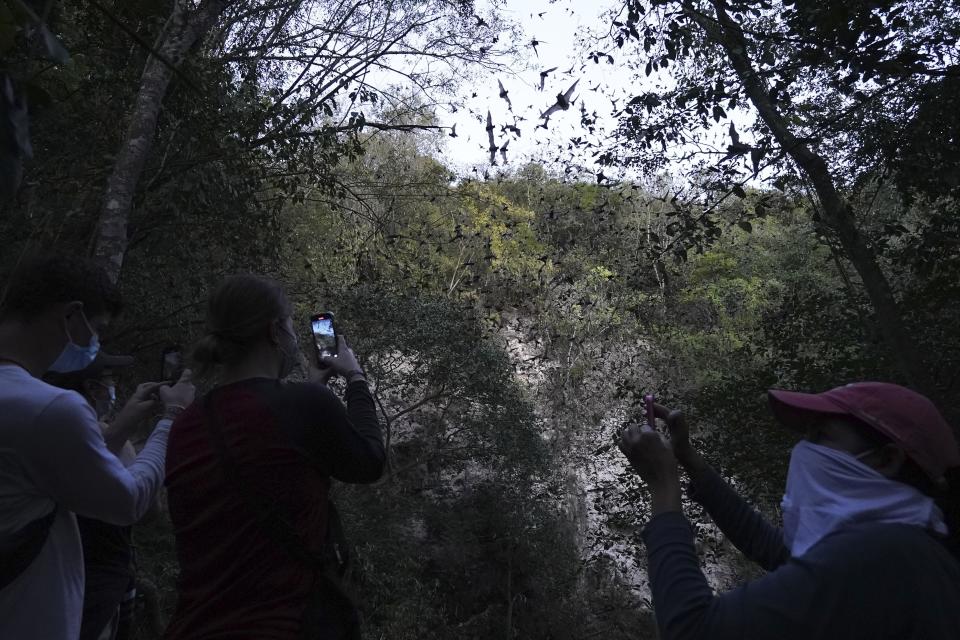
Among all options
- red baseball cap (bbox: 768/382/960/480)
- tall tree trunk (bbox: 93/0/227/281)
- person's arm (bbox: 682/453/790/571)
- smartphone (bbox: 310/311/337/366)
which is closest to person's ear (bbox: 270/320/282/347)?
smartphone (bbox: 310/311/337/366)

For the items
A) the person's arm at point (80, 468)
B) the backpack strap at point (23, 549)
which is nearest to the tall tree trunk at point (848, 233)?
the person's arm at point (80, 468)

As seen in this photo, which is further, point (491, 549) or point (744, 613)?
point (491, 549)

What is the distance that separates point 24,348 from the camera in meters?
1.76

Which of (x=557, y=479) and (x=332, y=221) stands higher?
(x=332, y=221)

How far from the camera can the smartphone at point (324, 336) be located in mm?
2207

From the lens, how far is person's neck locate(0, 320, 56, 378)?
1.73 meters

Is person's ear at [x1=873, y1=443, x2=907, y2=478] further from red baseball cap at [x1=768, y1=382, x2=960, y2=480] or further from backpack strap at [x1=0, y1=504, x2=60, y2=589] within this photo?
backpack strap at [x1=0, y1=504, x2=60, y2=589]

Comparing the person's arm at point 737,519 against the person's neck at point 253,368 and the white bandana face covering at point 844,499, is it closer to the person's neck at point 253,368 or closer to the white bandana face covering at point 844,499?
the white bandana face covering at point 844,499

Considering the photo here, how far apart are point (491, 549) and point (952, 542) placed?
16.9 meters

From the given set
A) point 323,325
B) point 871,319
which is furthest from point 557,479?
point 323,325

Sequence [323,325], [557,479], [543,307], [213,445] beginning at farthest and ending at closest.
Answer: [543,307]
[557,479]
[323,325]
[213,445]

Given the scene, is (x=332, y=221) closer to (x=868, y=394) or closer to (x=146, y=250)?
(x=146, y=250)

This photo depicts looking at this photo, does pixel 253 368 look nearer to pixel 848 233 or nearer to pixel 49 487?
pixel 49 487

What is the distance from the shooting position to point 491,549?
17422 mm
